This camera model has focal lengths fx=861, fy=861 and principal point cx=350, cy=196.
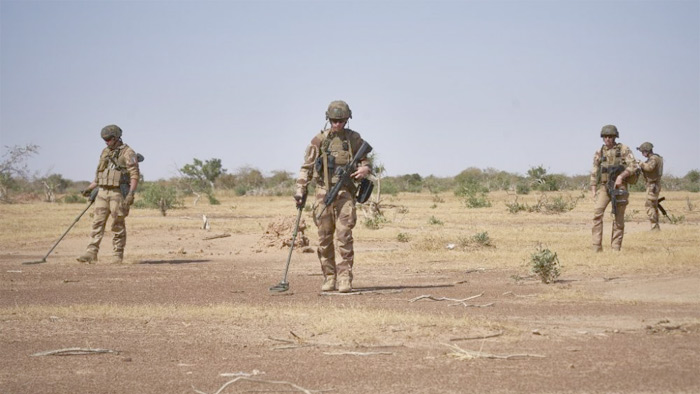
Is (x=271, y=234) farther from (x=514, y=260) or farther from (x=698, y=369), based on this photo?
(x=698, y=369)

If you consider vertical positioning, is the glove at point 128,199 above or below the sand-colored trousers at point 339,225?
above

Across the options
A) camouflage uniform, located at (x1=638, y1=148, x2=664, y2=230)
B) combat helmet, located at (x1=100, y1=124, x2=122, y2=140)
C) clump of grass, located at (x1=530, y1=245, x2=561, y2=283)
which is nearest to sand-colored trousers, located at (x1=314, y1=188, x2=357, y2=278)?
clump of grass, located at (x1=530, y1=245, x2=561, y2=283)

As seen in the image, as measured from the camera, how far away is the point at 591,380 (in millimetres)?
6023

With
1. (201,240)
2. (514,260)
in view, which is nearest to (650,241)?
(514,260)

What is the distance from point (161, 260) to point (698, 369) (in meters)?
12.2

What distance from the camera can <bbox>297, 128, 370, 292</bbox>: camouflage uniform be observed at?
10.8 metres

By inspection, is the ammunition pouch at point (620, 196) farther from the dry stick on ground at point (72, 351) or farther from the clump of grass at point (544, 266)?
the dry stick on ground at point (72, 351)

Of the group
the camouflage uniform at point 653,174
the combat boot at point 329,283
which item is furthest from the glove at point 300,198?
the camouflage uniform at point 653,174

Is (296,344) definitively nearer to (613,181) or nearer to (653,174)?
(613,181)

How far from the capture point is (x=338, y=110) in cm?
1075

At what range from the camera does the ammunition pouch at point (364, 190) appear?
10.9m

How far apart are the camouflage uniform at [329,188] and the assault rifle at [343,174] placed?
0.19 ft

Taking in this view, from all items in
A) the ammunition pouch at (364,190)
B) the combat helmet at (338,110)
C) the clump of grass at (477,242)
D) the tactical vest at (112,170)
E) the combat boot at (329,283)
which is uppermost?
the combat helmet at (338,110)

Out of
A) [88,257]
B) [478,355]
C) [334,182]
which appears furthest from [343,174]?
[88,257]
